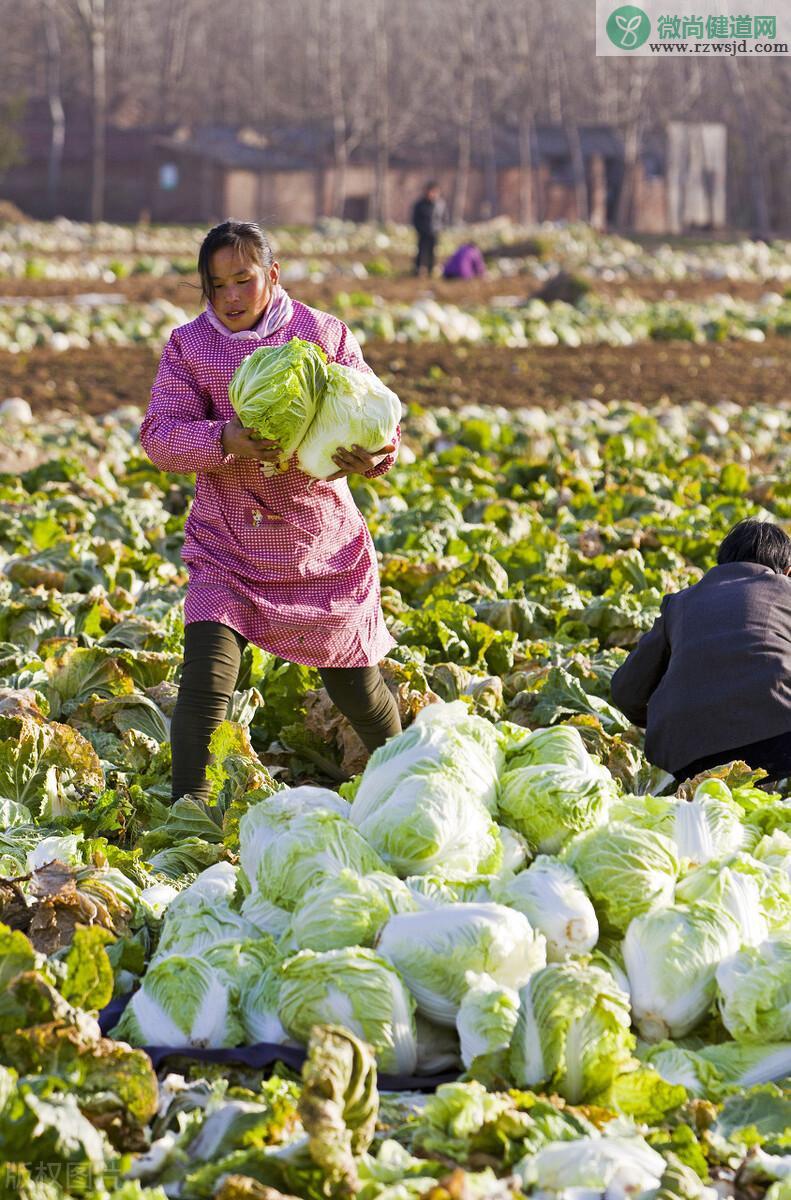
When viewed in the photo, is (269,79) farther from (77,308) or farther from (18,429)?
(18,429)

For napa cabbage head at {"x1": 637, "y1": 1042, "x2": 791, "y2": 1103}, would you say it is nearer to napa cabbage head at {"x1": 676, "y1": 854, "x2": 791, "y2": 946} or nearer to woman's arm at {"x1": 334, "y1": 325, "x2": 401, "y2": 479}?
napa cabbage head at {"x1": 676, "y1": 854, "x2": 791, "y2": 946}

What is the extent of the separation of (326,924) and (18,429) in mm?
9234

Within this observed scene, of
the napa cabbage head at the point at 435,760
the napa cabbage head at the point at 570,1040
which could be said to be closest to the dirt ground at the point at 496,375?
the napa cabbage head at the point at 435,760

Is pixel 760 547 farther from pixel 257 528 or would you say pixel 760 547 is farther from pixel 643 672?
pixel 257 528

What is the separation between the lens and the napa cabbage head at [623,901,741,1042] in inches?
119

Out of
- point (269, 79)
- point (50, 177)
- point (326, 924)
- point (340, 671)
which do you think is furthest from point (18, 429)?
point (269, 79)

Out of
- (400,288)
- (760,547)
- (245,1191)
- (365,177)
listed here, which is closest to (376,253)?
(400,288)

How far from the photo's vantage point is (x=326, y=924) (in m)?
3.03

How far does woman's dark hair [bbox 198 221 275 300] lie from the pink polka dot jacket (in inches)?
7.5

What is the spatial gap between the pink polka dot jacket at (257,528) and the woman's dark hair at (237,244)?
19 centimetres

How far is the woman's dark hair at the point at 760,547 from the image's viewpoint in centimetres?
484

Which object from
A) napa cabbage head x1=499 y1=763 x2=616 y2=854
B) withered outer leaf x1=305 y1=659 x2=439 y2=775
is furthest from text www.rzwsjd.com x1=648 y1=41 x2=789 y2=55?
napa cabbage head x1=499 y1=763 x2=616 y2=854

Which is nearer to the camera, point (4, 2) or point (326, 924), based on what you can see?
point (326, 924)

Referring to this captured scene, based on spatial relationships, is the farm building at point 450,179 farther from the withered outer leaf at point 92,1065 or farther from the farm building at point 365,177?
the withered outer leaf at point 92,1065
